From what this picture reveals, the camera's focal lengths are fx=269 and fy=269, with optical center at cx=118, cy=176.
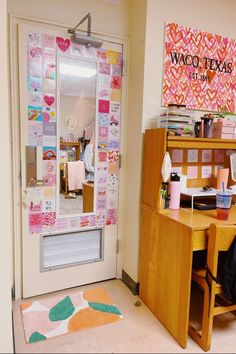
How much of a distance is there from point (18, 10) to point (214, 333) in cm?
276

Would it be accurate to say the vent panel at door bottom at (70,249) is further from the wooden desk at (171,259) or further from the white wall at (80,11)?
the white wall at (80,11)

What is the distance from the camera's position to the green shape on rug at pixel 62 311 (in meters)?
2.03

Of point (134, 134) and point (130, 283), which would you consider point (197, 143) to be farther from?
point (130, 283)

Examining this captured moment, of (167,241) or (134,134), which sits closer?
(167,241)

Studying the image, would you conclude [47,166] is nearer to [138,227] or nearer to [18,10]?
[138,227]

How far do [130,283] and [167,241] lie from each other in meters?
0.78

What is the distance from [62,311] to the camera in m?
2.10

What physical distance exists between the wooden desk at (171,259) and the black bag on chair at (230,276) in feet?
0.54

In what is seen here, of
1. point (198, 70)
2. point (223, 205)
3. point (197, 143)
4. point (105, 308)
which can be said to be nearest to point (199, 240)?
point (223, 205)

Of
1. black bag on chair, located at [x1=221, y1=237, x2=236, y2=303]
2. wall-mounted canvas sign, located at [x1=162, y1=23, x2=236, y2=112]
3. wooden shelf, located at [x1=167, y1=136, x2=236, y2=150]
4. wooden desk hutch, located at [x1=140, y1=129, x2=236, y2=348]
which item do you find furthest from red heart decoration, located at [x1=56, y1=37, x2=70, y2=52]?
black bag on chair, located at [x1=221, y1=237, x2=236, y2=303]

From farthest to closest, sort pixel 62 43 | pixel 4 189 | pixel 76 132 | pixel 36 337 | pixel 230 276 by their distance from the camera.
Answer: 1. pixel 76 132
2. pixel 62 43
3. pixel 36 337
4. pixel 230 276
5. pixel 4 189

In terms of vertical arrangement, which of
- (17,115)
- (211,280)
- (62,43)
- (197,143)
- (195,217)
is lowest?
(211,280)

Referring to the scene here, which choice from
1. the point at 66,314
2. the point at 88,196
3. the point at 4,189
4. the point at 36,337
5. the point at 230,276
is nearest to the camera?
the point at 4,189

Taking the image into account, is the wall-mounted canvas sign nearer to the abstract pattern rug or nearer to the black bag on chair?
the black bag on chair
